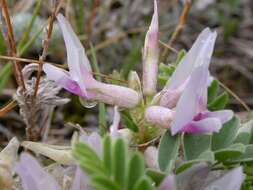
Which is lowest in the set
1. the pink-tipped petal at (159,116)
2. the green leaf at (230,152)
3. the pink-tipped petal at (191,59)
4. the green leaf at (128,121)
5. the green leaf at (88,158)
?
the green leaf at (128,121)

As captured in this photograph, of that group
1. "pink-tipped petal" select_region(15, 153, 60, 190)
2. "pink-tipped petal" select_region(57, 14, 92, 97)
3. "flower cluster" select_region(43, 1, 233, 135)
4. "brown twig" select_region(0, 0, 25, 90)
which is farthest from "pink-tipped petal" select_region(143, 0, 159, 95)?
"brown twig" select_region(0, 0, 25, 90)

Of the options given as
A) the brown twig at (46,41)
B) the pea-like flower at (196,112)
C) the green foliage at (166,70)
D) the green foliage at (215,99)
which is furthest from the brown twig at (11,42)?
the pea-like flower at (196,112)

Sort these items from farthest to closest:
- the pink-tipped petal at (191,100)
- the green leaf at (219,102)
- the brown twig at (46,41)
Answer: the brown twig at (46,41), the green leaf at (219,102), the pink-tipped petal at (191,100)

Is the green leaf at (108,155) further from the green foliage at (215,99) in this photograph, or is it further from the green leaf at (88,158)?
the green foliage at (215,99)

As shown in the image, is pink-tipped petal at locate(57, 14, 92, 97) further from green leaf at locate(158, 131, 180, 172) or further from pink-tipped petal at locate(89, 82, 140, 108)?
green leaf at locate(158, 131, 180, 172)

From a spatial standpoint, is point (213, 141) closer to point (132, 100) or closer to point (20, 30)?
point (132, 100)

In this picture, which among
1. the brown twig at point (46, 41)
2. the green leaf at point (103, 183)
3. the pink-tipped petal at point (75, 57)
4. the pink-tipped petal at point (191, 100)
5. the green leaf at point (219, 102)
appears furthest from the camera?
the brown twig at point (46, 41)

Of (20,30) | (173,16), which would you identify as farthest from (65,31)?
(173,16)

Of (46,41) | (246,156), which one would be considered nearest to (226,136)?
(246,156)
